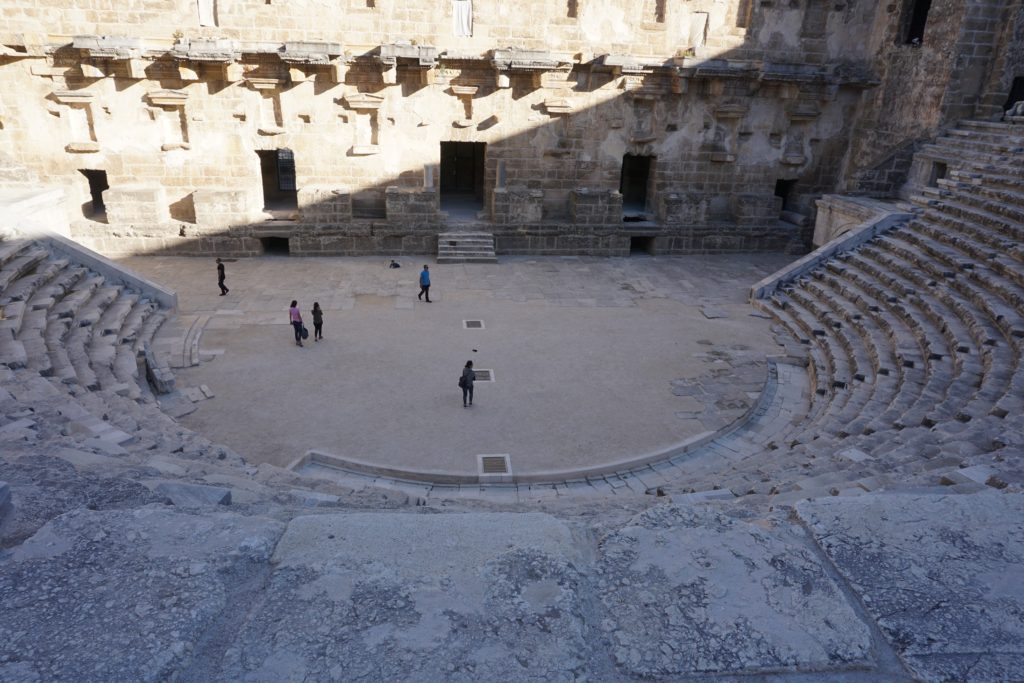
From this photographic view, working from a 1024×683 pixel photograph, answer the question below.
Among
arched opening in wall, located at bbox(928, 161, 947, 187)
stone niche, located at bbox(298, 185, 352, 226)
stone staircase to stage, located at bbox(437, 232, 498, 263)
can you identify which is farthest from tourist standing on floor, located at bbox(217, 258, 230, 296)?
arched opening in wall, located at bbox(928, 161, 947, 187)

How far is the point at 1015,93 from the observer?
48.7ft

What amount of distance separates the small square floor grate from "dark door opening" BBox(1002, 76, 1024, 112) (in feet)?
48.7

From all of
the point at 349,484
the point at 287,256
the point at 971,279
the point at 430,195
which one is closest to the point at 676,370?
the point at 971,279

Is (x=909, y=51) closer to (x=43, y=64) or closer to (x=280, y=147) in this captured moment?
(x=280, y=147)

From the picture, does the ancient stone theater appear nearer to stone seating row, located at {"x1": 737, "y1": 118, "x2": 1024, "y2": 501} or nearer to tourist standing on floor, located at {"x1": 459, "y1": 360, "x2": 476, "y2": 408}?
stone seating row, located at {"x1": 737, "y1": 118, "x2": 1024, "y2": 501}

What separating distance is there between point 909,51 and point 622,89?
697 cm

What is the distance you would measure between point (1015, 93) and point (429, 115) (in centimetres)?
1353

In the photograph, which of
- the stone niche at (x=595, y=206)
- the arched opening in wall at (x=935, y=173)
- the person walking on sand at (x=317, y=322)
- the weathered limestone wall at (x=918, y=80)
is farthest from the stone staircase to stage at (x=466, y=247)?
the arched opening in wall at (x=935, y=173)

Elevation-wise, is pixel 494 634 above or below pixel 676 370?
above

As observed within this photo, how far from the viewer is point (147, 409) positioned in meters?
7.78

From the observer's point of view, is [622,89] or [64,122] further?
[622,89]

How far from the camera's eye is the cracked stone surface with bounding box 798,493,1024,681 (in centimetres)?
209

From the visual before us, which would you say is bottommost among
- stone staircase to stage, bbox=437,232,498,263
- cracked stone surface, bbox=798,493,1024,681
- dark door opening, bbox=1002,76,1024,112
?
stone staircase to stage, bbox=437,232,498,263

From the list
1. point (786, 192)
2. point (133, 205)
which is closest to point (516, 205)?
point (786, 192)
